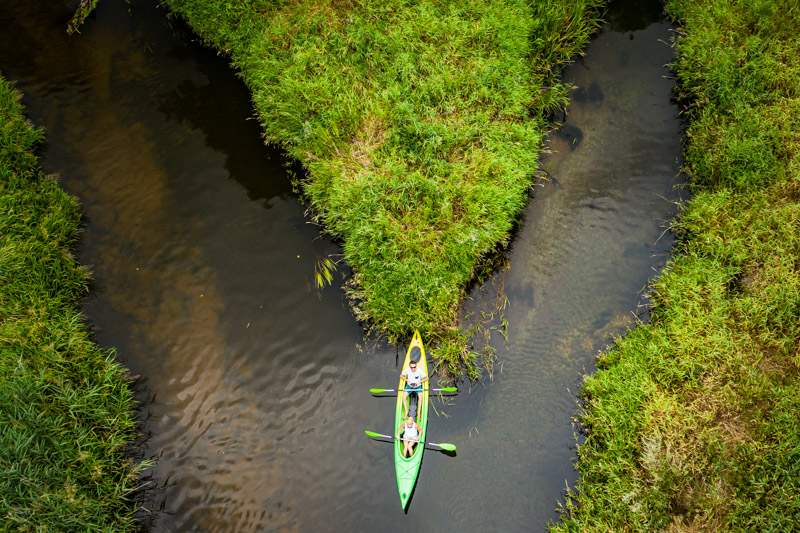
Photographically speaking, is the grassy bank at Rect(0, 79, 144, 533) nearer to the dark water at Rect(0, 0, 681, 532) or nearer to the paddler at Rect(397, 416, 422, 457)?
the dark water at Rect(0, 0, 681, 532)

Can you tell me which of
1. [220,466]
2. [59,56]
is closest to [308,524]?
[220,466]

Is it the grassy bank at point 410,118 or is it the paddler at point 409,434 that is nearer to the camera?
the paddler at point 409,434

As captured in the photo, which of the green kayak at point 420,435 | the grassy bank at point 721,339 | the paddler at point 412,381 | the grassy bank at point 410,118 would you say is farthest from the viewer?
the grassy bank at point 410,118

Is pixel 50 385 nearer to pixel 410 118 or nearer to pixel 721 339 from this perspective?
pixel 410 118

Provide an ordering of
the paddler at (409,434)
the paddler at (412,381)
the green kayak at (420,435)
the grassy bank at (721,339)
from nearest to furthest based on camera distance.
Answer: the grassy bank at (721,339) → the green kayak at (420,435) → the paddler at (409,434) → the paddler at (412,381)

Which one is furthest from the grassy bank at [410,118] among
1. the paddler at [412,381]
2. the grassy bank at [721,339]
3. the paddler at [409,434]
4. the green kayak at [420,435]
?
the grassy bank at [721,339]

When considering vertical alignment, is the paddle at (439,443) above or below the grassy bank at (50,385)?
above

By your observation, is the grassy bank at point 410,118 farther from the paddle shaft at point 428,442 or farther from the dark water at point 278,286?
the paddle shaft at point 428,442
